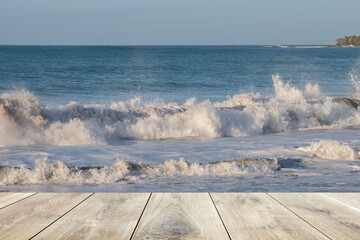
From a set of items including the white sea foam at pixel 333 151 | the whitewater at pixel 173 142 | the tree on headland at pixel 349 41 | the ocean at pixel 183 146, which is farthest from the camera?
the tree on headland at pixel 349 41

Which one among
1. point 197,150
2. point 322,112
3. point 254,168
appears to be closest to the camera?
point 254,168

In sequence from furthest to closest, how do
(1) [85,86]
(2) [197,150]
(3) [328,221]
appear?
(1) [85,86] < (2) [197,150] < (3) [328,221]

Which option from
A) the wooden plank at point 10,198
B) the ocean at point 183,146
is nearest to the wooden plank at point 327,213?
the wooden plank at point 10,198

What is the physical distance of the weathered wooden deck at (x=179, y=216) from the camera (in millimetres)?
1648

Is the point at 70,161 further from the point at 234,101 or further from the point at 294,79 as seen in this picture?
the point at 294,79

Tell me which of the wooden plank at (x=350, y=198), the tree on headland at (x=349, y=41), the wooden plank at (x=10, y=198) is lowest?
the wooden plank at (x=350, y=198)

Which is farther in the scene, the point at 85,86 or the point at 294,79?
the point at 294,79

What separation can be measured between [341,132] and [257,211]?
7187 millimetres

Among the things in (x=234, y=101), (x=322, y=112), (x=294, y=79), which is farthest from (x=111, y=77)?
(x=322, y=112)

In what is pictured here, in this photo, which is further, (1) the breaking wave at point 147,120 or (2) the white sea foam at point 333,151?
(1) the breaking wave at point 147,120

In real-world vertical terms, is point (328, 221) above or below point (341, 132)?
above

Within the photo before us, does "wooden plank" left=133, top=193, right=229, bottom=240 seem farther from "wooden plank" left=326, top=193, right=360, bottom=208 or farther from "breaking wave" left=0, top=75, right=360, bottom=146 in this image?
"breaking wave" left=0, top=75, right=360, bottom=146

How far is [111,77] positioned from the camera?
958 inches

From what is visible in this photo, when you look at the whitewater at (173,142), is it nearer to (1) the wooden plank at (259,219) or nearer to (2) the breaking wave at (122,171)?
(2) the breaking wave at (122,171)
